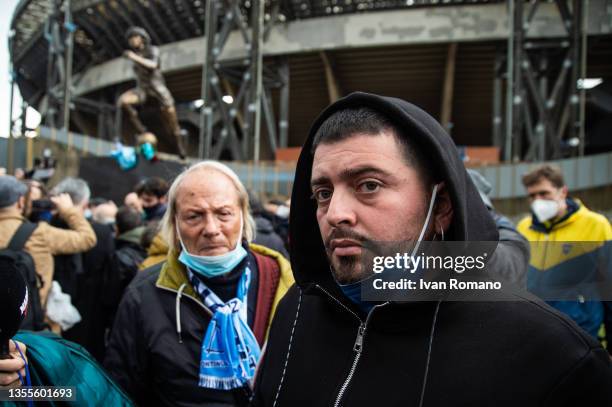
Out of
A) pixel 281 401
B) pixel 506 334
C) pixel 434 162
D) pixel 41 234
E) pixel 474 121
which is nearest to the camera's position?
pixel 506 334

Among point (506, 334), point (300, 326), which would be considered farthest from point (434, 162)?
point (300, 326)

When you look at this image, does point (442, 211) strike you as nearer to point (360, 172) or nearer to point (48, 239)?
point (360, 172)

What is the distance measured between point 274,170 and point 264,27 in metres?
8.83

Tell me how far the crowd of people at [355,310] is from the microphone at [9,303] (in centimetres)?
6

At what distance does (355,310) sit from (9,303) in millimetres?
886

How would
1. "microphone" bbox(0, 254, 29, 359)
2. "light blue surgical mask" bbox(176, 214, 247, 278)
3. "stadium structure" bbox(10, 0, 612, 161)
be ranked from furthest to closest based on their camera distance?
"stadium structure" bbox(10, 0, 612, 161), "light blue surgical mask" bbox(176, 214, 247, 278), "microphone" bbox(0, 254, 29, 359)

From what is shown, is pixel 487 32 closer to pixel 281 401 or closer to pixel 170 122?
pixel 170 122

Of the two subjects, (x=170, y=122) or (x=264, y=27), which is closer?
(x=170, y=122)

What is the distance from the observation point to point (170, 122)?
12648 mm

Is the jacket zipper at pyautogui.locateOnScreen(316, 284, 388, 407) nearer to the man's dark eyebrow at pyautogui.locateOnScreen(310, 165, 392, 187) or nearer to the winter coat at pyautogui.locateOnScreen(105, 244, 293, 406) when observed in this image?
the man's dark eyebrow at pyautogui.locateOnScreen(310, 165, 392, 187)

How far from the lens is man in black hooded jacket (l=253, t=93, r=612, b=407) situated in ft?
3.60

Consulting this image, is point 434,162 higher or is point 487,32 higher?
point 487,32

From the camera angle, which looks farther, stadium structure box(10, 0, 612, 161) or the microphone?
stadium structure box(10, 0, 612, 161)

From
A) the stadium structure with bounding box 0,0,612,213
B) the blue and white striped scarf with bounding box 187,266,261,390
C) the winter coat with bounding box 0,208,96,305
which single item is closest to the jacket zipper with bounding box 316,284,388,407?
the blue and white striped scarf with bounding box 187,266,261,390
